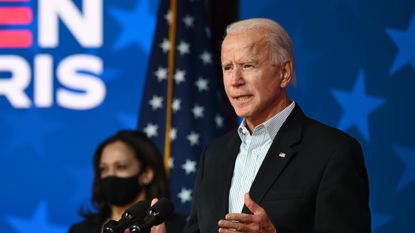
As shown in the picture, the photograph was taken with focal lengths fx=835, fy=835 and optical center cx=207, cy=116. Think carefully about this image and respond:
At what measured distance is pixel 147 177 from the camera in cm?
428

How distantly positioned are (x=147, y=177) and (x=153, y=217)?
1.93 metres

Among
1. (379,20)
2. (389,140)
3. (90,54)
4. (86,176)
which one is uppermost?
(90,54)

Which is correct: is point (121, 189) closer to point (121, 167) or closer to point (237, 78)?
point (121, 167)

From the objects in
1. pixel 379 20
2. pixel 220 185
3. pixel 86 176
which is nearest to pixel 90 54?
pixel 86 176

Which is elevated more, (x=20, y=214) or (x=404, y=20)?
(x=404, y=20)

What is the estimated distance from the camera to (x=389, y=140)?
501cm

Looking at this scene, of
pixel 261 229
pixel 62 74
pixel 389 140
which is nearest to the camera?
pixel 261 229

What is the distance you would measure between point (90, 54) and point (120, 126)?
50 centimetres

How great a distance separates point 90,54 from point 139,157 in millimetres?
1265

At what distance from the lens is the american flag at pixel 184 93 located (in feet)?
16.3

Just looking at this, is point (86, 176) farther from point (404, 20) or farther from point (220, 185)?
point (220, 185)

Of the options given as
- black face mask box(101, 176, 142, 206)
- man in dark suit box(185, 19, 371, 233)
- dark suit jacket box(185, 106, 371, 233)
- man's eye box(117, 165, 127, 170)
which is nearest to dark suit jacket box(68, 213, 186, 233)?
black face mask box(101, 176, 142, 206)

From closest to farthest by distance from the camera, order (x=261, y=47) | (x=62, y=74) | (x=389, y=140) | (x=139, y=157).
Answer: (x=261, y=47) < (x=139, y=157) < (x=389, y=140) < (x=62, y=74)

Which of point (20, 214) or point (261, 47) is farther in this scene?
point (20, 214)
